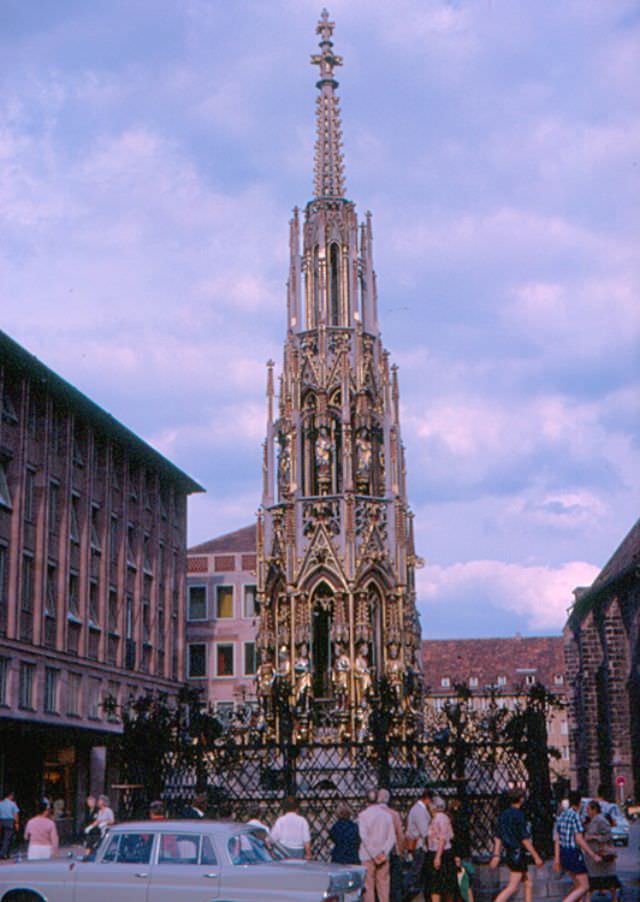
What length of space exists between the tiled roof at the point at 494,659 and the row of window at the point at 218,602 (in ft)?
141

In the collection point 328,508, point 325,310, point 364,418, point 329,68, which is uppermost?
point 329,68

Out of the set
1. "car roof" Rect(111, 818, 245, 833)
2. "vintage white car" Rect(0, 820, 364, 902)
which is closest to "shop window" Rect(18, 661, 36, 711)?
"vintage white car" Rect(0, 820, 364, 902)

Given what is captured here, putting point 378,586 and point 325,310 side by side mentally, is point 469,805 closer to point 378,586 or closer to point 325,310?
point 378,586

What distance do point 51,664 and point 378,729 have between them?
24475mm

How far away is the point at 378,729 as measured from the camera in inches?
810

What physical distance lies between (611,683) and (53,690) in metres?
29.8

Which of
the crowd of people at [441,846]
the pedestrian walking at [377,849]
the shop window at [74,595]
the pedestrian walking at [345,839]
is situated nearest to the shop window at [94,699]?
the shop window at [74,595]

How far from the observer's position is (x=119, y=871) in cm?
1318

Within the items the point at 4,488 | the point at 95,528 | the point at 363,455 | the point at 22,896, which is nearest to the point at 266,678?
the point at 363,455

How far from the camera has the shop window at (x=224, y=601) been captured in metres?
66.4

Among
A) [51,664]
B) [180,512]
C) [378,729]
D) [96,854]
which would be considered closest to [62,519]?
[51,664]

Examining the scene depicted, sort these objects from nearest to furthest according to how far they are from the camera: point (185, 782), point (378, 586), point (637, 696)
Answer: point (185, 782), point (378, 586), point (637, 696)

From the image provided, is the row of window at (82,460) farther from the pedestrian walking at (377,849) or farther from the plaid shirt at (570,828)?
the plaid shirt at (570,828)

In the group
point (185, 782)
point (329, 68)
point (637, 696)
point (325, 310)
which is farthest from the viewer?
point (637, 696)
